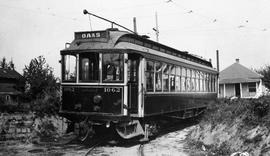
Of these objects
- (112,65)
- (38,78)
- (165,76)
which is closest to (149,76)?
(165,76)

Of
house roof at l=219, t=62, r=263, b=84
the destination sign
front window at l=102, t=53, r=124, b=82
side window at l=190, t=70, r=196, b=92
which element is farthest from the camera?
house roof at l=219, t=62, r=263, b=84

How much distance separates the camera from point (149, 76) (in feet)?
35.3

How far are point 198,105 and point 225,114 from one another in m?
6.17

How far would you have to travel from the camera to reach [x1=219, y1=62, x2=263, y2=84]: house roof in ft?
124

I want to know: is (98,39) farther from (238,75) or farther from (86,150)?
(238,75)

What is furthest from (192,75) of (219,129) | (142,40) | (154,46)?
(219,129)

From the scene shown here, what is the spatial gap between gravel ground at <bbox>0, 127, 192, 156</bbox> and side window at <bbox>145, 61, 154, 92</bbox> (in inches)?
74.5

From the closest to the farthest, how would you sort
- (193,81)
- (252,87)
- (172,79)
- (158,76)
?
1. (158,76)
2. (172,79)
3. (193,81)
4. (252,87)

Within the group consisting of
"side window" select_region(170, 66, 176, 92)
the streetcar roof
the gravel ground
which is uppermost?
the streetcar roof

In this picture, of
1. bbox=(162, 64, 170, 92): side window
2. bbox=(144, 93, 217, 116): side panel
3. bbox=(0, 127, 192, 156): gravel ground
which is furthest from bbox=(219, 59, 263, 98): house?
bbox=(0, 127, 192, 156): gravel ground

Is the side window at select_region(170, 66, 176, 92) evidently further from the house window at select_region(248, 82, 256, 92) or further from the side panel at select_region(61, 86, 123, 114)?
the house window at select_region(248, 82, 256, 92)

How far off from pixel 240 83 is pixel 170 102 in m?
28.0

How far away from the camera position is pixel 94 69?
10141mm

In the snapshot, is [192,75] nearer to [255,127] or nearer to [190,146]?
[190,146]
